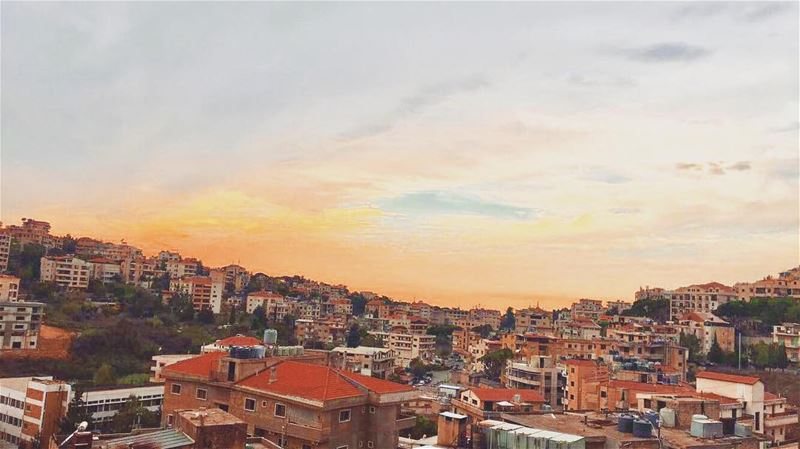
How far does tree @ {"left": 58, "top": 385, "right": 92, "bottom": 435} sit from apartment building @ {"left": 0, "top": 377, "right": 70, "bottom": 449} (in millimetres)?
860

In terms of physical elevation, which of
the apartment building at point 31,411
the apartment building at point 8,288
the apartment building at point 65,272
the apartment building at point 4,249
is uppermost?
the apartment building at point 4,249

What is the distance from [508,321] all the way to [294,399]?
111m

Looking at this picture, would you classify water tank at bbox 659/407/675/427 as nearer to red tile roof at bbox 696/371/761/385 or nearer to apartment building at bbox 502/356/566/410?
red tile roof at bbox 696/371/761/385

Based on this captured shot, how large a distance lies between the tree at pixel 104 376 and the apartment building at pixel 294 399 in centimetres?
2752

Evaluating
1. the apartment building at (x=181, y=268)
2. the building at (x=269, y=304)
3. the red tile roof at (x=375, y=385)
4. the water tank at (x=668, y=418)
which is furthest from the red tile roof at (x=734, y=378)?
the apartment building at (x=181, y=268)

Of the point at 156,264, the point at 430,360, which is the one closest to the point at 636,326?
the point at 430,360

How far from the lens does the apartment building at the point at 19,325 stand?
53.8 metres

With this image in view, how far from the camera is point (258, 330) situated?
72938mm

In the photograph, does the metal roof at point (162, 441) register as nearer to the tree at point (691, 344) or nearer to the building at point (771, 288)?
the tree at point (691, 344)

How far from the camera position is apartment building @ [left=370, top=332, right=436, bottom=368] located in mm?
80062

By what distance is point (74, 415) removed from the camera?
1270 inches

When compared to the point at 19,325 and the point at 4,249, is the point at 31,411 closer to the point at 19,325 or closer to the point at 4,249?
the point at 19,325

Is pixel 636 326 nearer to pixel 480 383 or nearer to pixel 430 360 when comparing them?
pixel 480 383

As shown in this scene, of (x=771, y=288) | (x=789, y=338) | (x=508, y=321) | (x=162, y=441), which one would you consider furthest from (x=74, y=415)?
(x=508, y=321)
